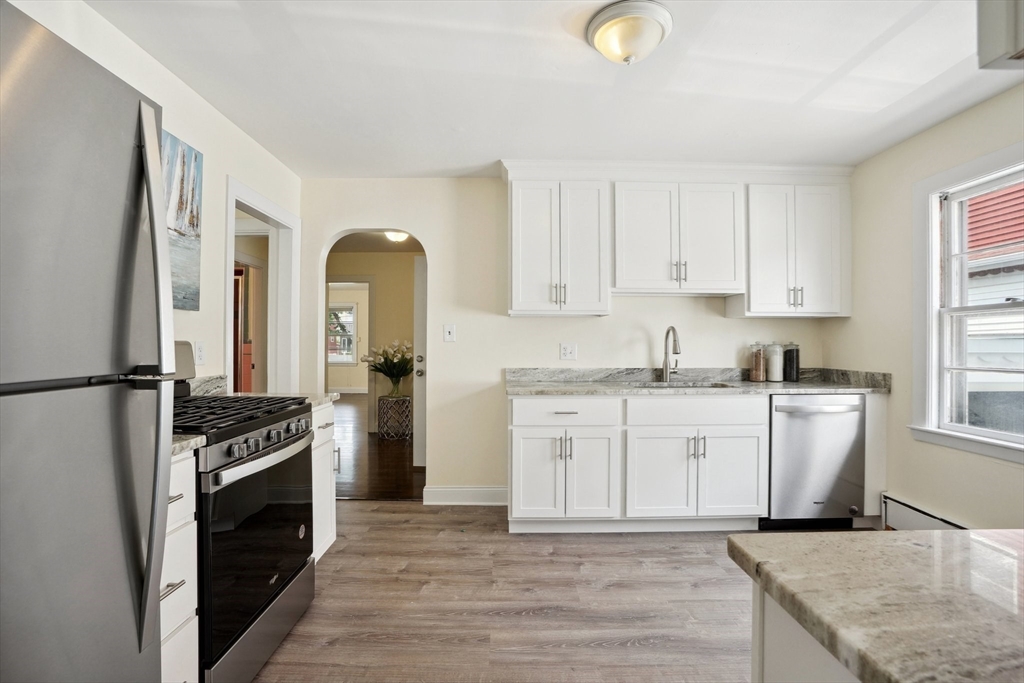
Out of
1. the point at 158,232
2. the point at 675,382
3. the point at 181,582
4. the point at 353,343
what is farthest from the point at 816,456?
the point at 353,343

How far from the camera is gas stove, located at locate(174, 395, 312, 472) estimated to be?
1524mm

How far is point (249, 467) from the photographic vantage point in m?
1.68

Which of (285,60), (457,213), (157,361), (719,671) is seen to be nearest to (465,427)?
(457,213)

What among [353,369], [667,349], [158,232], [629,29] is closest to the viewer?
[158,232]

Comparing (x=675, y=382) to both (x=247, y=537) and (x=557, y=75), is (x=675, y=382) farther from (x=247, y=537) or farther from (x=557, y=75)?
(x=247, y=537)

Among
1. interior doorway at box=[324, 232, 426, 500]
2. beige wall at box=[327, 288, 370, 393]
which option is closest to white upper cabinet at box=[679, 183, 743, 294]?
interior doorway at box=[324, 232, 426, 500]

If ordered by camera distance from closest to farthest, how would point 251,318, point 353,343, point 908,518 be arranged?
1. point 908,518
2. point 251,318
3. point 353,343

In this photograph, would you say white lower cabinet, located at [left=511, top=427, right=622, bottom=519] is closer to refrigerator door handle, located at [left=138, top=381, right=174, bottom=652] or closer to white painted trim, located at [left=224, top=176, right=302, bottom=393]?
white painted trim, located at [left=224, top=176, right=302, bottom=393]

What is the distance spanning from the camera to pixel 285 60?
85.3 inches

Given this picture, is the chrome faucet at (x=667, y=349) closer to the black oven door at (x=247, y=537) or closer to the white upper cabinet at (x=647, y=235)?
the white upper cabinet at (x=647, y=235)

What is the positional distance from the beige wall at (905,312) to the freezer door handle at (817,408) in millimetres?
242

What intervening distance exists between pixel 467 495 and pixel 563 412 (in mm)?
1097

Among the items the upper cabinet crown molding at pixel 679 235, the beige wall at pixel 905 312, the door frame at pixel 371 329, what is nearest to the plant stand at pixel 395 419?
the door frame at pixel 371 329

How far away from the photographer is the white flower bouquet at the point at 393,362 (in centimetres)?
614
